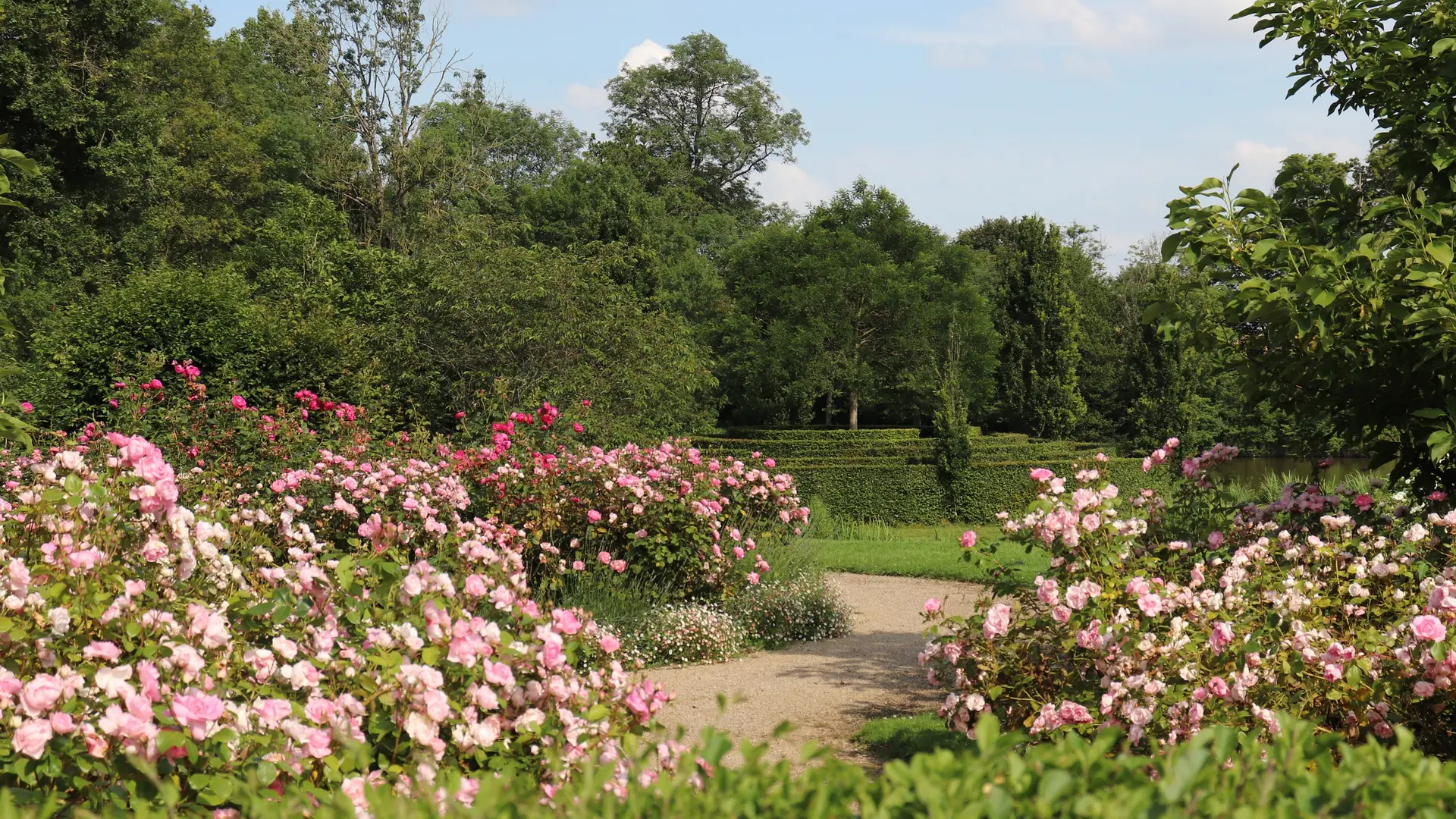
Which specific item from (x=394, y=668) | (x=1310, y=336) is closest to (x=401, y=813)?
(x=394, y=668)

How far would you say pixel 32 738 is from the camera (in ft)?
6.72

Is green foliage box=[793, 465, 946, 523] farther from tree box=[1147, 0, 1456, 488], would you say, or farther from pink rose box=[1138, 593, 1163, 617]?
pink rose box=[1138, 593, 1163, 617]

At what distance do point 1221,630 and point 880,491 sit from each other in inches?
550

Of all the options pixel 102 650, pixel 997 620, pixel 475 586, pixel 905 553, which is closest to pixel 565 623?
pixel 475 586

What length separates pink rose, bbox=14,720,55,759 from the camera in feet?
6.71

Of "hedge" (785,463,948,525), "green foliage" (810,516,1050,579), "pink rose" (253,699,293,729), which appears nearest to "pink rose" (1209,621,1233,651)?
"pink rose" (253,699,293,729)

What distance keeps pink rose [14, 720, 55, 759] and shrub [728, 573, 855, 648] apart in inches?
226

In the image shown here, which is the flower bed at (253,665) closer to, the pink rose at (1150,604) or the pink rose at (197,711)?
the pink rose at (197,711)

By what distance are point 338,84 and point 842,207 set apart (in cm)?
1184

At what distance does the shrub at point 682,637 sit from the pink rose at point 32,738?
4.57 meters

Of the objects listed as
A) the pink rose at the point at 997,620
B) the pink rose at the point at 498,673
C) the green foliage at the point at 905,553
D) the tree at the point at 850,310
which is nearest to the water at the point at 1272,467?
the tree at the point at 850,310

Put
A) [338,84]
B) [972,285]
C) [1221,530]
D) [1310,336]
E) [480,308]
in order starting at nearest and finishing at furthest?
[1310,336], [1221,530], [480,308], [338,84], [972,285]

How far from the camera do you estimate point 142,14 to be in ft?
58.7

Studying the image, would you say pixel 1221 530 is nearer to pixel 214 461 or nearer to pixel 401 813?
pixel 401 813
